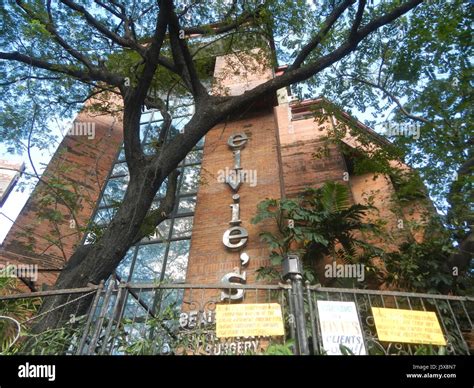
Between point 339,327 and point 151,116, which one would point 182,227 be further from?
point 339,327

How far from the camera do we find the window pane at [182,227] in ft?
31.8

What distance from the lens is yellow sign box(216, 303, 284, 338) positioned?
13.4 ft

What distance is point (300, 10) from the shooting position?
375 inches

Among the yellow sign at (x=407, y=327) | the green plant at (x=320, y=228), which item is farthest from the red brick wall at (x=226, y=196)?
the yellow sign at (x=407, y=327)

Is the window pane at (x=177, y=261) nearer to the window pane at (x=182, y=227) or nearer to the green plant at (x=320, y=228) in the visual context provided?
the window pane at (x=182, y=227)

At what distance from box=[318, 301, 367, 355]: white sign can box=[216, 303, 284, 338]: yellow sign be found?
0.51 m

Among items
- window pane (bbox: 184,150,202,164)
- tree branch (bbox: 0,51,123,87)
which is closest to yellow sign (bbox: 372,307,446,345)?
tree branch (bbox: 0,51,123,87)

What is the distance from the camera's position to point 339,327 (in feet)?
13.6

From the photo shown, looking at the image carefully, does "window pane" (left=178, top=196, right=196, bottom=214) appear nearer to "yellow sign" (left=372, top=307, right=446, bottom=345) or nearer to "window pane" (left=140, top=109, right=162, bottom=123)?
"window pane" (left=140, top=109, right=162, bottom=123)

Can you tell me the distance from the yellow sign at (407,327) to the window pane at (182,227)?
20.3 ft
